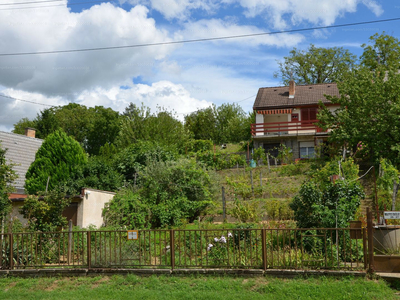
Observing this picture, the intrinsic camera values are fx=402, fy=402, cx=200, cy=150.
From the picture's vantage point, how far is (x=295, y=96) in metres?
31.8

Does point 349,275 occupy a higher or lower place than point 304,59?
lower

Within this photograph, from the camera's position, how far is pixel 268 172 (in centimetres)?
2209

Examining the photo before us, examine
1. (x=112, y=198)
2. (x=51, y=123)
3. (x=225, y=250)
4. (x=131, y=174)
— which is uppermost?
(x=51, y=123)

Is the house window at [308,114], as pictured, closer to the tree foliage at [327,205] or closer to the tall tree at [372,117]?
the tall tree at [372,117]

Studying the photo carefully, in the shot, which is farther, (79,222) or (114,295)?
(79,222)

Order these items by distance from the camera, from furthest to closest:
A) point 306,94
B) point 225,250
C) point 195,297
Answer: point 306,94 < point 225,250 < point 195,297

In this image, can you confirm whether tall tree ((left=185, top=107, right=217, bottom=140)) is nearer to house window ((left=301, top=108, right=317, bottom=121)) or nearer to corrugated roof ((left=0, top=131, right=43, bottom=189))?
Answer: house window ((left=301, top=108, right=317, bottom=121))

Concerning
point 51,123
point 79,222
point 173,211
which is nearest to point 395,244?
point 173,211

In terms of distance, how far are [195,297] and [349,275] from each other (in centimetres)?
318

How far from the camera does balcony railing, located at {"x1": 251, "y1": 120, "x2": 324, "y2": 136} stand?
27.9 metres

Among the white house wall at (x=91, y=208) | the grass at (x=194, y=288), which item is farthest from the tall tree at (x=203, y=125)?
the grass at (x=194, y=288)

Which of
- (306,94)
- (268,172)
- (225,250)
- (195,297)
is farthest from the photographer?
(306,94)

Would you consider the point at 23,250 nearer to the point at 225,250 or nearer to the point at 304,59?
the point at 225,250

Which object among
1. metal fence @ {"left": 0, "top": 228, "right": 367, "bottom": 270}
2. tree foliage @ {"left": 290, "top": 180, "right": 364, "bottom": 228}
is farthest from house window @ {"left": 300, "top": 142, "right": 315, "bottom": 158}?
metal fence @ {"left": 0, "top": 228, "right": 367, "bottom": 270}
